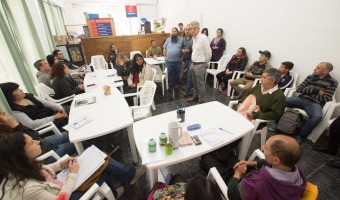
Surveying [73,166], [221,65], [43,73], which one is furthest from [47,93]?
[221,65]

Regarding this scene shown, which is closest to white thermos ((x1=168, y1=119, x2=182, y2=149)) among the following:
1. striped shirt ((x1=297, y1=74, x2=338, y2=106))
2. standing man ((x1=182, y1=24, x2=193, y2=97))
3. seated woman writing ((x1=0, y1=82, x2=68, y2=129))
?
seated woman writing ((x1=0, y1=82, x2=68, y2=129))

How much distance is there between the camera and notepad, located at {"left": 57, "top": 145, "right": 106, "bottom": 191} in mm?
1243

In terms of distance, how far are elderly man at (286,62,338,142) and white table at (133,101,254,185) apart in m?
1.26

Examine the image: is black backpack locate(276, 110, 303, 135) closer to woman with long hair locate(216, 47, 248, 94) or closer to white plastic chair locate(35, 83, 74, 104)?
woman with long hair locate(216, 47, 248, 94)

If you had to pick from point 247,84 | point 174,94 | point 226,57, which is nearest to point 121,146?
point 174,94

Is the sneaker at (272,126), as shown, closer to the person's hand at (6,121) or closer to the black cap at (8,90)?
the person's hand at (6,121)

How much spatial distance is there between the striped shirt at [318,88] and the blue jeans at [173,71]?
247 centimetres

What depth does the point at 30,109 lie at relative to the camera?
2.05 meters

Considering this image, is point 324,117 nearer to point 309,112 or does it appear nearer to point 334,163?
point 309,112

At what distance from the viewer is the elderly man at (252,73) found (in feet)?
10.5

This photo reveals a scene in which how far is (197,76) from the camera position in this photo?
3352 mm

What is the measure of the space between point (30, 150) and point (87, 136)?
477mm

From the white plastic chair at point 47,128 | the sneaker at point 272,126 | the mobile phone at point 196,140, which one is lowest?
the sneaker at point 272,126

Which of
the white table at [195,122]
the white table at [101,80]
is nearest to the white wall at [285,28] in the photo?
the white table at [195,122]
